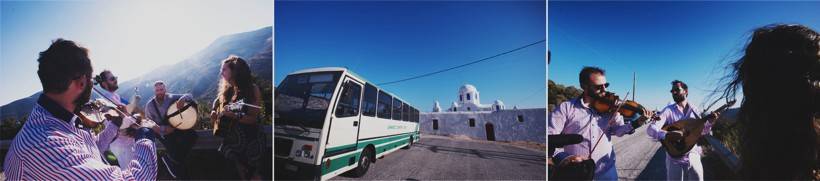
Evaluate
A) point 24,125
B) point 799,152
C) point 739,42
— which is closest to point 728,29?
point 739,42

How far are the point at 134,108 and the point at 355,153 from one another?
2.10 m

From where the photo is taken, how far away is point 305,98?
3.70m

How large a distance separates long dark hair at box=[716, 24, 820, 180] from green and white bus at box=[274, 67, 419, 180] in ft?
8.54

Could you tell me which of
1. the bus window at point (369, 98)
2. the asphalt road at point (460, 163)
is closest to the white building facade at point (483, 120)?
the asphalt road at point (460, 163)

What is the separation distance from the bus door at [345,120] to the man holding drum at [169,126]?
1.36 meters

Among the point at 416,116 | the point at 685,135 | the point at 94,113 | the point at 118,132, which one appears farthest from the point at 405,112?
the point at 94,113

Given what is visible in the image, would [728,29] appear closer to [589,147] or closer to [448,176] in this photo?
[589,147]

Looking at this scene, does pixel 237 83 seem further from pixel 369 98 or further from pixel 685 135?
pixel 685 135

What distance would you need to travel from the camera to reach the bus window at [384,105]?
13.2 ft

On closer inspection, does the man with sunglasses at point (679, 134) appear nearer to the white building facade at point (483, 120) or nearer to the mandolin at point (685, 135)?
the mandolin at point (685, 135)

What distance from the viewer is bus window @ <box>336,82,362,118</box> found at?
145 inches

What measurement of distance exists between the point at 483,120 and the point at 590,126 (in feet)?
3.00

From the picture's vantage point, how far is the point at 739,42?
3.49 m

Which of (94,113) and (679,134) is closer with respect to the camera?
(679,134)
